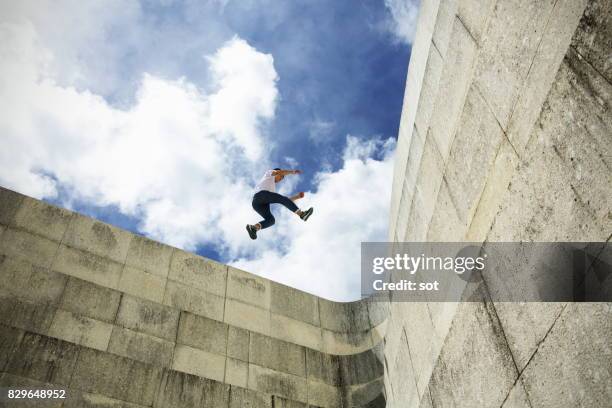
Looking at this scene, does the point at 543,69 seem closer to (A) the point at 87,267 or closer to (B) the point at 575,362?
(B) the point at 575,362

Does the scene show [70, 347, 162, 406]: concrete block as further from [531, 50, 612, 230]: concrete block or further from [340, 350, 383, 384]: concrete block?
[531, 50, 612, 230]: concrete block

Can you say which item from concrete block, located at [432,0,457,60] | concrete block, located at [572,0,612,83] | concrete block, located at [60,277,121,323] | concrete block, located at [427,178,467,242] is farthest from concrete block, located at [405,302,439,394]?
concrete block, located at [60,277,121,323]

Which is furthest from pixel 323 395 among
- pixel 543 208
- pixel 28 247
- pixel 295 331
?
pixel 543 208

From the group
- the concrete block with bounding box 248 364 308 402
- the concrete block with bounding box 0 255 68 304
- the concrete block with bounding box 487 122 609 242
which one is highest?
the concrete block with bounding box 0 255 68 304

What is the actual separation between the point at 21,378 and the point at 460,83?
743 cm

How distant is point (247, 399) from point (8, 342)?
4.15 metres

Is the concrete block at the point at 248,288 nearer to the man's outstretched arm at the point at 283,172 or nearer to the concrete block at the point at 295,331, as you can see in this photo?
the concrete block at the point at 295,331

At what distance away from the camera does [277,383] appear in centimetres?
884

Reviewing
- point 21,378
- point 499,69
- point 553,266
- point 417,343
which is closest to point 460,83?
point 499,69

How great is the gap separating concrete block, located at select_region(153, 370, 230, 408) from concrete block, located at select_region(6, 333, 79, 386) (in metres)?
1.52

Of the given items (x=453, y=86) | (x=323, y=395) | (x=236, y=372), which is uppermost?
(x=453, y=86)

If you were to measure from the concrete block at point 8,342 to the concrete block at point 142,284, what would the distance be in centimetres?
198

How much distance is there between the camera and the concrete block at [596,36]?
2504mm

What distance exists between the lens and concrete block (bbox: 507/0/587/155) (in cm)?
289
